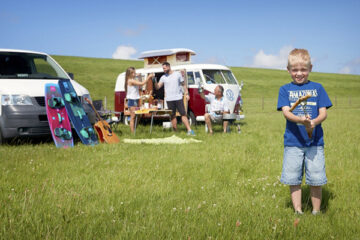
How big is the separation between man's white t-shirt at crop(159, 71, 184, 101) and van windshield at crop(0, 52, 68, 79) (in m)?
2.61

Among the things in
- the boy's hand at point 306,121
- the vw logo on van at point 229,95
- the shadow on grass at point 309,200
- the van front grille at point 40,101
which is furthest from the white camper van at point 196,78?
the boy's hand at point 306,121

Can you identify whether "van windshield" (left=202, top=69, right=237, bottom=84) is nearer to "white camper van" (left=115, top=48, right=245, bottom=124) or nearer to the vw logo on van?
"white camper van" (left=115, top=48, right=245, bottom=124)

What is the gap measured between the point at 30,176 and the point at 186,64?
959 centimetres

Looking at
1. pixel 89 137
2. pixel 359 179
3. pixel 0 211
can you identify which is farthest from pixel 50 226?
pixel 89 137

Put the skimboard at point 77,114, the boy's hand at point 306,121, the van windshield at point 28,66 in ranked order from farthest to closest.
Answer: the van windshield at point 28,66
the skimboard at point 77,114
the boy's hand at point 306,121

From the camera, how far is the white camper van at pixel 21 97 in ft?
23.4

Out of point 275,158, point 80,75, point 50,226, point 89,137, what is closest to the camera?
point 50,226

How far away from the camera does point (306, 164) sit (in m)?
3.36

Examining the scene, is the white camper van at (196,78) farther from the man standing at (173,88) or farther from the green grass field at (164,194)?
the green grass field at (164,194)

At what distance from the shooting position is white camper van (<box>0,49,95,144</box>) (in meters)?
7.13

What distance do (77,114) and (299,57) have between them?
5826mm

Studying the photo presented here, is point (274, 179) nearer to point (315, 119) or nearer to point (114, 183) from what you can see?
point (315, 119)

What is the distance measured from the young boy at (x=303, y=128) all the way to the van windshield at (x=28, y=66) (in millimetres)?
6344

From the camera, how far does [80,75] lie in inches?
1857
